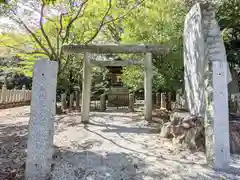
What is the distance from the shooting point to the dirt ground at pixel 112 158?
3088 millimetres

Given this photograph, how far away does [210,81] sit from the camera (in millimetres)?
3424

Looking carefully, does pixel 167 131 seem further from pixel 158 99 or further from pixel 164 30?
pixel 158 99

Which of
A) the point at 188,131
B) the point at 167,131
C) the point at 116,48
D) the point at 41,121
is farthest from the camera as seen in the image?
the point at 116,48

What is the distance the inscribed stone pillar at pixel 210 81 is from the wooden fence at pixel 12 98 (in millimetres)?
9612

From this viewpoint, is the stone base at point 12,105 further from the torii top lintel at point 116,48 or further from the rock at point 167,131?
the rock at point 167,131

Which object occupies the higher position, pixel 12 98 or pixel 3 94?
pixel 3 94

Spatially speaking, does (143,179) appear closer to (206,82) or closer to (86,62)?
(206,82)

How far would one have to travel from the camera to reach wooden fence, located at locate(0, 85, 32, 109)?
1077 centimetres

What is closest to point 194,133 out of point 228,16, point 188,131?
point 188,131

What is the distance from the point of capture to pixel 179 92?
923cm

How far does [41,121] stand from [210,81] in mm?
2764

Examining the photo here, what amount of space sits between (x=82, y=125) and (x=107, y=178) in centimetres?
371

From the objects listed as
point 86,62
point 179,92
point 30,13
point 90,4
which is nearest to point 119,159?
point 86,62

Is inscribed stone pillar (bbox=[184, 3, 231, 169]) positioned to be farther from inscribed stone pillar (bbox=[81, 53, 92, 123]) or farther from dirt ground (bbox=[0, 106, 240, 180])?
inscribed stone pillar (bbox=[81, 53, 92, 123])
